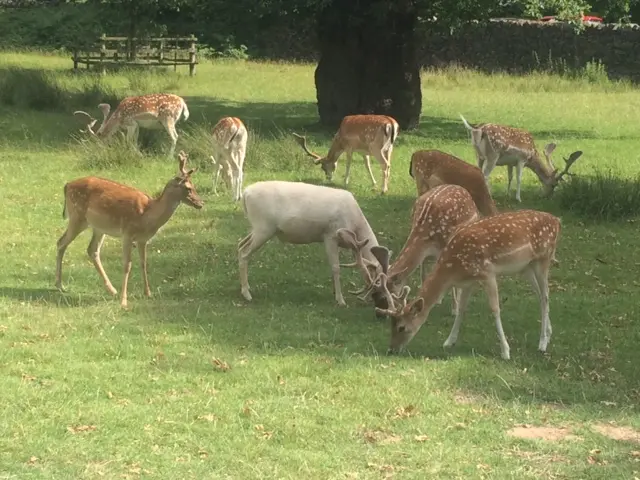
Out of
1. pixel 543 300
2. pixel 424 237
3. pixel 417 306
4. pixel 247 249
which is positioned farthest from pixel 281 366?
pixel 247 249

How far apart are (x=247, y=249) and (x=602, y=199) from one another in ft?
17.4

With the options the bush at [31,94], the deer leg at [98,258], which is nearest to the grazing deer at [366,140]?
the deer leg at [98,258]

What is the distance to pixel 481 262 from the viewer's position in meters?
7.37

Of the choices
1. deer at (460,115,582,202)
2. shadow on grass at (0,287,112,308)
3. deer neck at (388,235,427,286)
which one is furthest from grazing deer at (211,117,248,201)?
deer neck at (388,235,427,286)

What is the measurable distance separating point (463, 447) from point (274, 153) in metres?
10.2

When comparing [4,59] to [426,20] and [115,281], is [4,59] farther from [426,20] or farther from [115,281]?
[115,281]

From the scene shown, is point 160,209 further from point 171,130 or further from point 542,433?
point 171,130

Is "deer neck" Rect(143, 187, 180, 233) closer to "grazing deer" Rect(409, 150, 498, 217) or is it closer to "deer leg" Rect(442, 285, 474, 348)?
"deer leg" Rect(442, 285, 474, 348)

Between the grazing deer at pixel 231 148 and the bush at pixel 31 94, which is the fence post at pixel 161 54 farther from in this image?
the grazing deer at pixel 231 148

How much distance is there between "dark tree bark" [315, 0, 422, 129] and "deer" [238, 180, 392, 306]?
1118cm

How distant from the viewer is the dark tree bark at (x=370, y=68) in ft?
65.6

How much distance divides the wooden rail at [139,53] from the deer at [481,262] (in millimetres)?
24332

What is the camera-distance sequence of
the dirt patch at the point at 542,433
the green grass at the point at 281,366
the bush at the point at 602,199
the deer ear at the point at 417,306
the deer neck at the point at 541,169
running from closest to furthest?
the green grass at the point at 281,366 → the dirt patch at the point at 542,433 → the deer ear at the point at 417,306 → the bush at the point at 602,199 → the deer neck at the point at 541,169

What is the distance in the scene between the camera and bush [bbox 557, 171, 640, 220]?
493 inches
